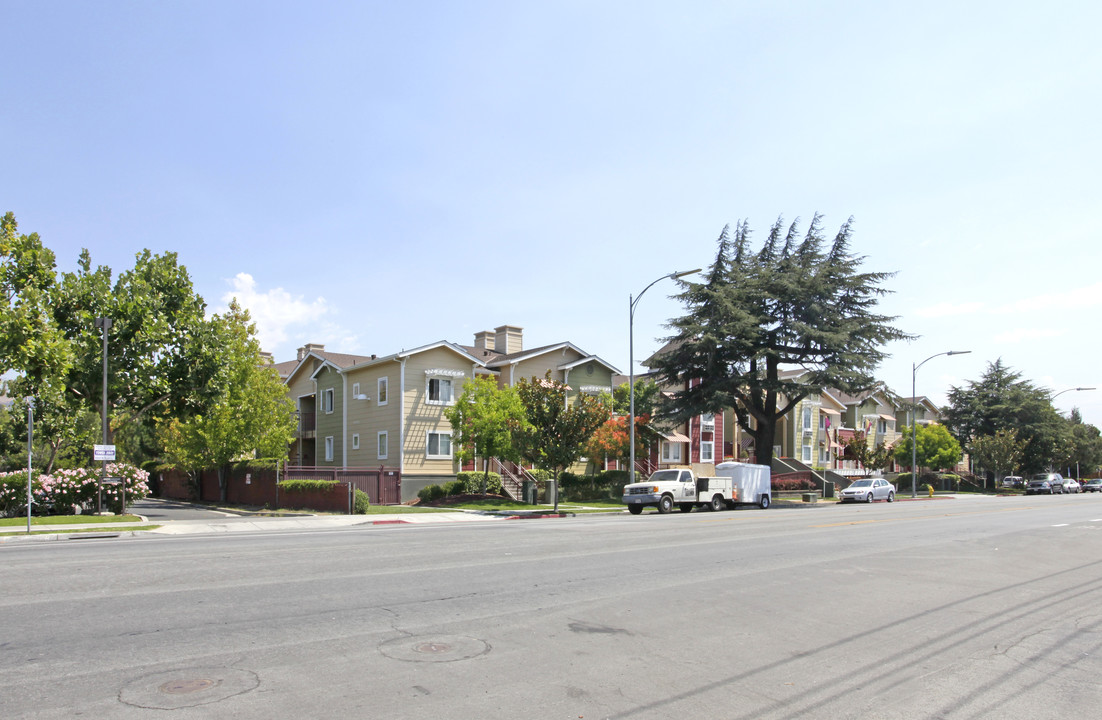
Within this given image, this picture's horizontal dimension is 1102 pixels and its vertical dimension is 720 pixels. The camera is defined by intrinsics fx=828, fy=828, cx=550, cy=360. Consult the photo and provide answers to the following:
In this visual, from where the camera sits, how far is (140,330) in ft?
99.9

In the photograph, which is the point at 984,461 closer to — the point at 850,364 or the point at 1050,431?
the point at 1050,431

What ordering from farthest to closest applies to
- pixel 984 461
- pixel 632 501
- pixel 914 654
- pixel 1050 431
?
pixel 1050 431
pixel 984 461
pixel 632 501
pixel 914 654

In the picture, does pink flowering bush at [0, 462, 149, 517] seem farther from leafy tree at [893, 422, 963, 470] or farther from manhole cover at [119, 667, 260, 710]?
leafy tree at [893, 422, 963, 470]

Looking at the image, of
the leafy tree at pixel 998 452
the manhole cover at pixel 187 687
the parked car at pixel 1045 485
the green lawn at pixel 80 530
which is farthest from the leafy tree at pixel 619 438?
the parked car at pixel 1045 485

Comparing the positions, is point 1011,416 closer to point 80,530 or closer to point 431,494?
point 431,494

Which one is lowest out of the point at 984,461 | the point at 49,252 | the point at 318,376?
the point at 984,461

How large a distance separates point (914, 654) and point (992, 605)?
370 centimetres

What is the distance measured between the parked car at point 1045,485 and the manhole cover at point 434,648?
7811cm

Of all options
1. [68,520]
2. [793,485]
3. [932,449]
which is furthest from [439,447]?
[932,449]

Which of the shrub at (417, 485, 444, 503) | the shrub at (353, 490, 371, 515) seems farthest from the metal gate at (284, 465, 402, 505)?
the shrub at (417, 485, 444, 503)

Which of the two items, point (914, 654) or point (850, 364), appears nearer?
point (914, 654)

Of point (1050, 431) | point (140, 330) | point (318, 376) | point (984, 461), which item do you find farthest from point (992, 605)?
point (1050, 431)

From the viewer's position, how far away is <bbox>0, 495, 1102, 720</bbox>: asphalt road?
6.17 m

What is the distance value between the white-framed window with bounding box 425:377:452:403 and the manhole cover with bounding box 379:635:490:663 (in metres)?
36.2
